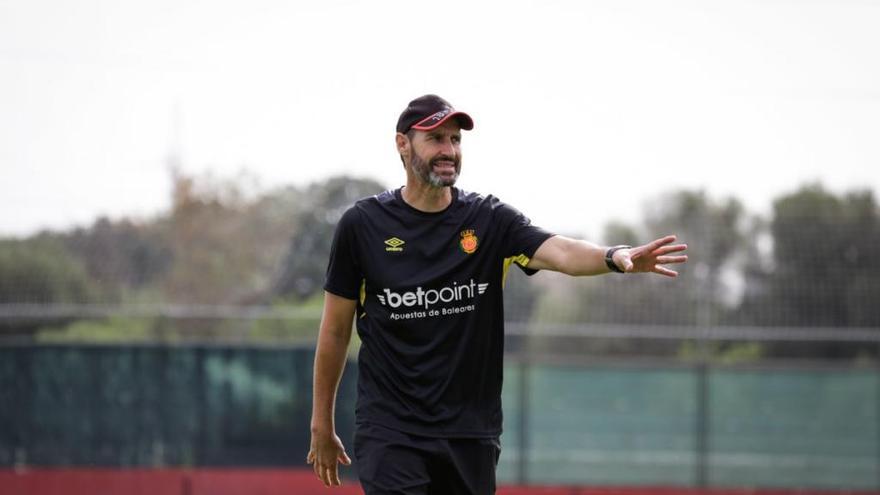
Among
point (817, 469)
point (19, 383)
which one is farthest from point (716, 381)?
point (19, 383)

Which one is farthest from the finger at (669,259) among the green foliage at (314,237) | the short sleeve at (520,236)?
the green foliage at (314,237)

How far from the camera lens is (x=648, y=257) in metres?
4.45

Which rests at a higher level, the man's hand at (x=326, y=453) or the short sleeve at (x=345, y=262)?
the short sleeve at (x=345, y=262)

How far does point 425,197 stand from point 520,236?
0.40 meters

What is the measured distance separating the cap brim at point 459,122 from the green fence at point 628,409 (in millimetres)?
9212

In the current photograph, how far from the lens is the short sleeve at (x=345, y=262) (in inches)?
191

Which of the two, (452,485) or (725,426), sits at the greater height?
(452,485)

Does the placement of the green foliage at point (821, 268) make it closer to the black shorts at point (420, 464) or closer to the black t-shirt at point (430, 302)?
the black t-shirt at point (430, 302)

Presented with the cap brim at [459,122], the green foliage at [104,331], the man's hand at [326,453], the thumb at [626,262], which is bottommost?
the green foliage at [104,331]

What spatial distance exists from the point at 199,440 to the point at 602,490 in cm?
475

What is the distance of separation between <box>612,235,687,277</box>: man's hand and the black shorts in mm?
893

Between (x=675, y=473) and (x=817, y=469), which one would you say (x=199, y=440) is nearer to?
(x=675, y=473)

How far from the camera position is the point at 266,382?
542 inches

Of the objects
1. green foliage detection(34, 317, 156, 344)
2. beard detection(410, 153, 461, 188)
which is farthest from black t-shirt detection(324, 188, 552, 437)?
green foliage detection(34, 317, 156, 344)
